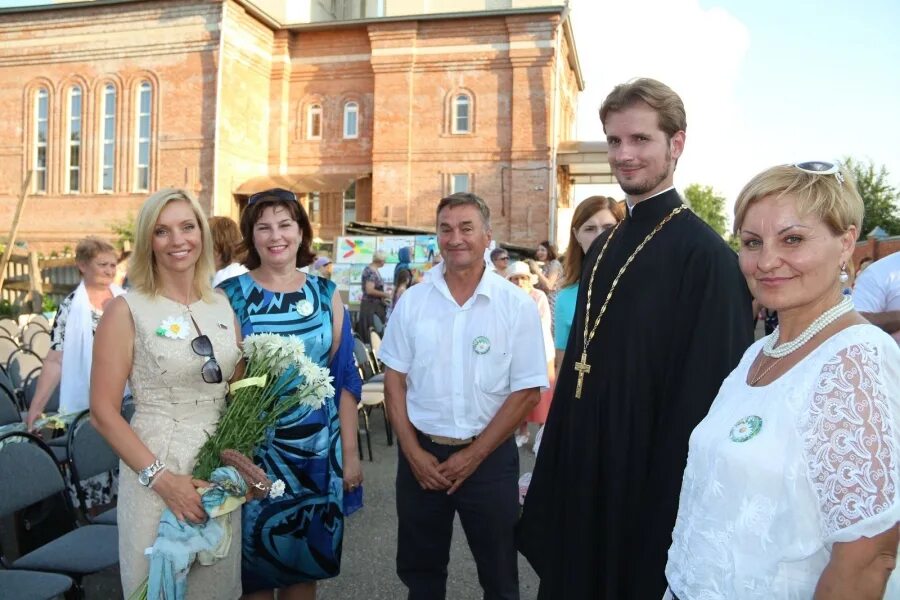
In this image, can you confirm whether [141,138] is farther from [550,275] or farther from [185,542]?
[185,542]

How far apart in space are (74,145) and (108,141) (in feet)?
5.85

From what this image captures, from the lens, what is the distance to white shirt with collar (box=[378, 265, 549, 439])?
3.00m

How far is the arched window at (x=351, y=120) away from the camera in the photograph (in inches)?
1166

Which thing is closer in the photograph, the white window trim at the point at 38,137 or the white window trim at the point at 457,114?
the white window trim at the point at 457,114

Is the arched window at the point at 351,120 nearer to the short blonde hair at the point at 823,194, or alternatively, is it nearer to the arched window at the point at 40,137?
the arched window at the point at 40,137

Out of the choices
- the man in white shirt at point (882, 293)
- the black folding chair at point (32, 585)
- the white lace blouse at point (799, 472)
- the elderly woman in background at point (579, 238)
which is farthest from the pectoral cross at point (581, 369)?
the man in white shirt at point (882, 293)

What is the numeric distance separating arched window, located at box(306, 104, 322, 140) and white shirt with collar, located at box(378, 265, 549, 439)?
28.5 meters

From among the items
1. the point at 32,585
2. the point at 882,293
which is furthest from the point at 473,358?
the point at 882,293

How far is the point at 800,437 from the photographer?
1.37 metres

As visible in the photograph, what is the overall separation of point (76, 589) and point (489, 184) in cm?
2580

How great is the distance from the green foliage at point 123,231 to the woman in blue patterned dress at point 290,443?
2502 cm

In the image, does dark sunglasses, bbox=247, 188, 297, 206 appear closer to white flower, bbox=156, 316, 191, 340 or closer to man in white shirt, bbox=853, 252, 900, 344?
white flower, bbox=156, 316, 191, 340

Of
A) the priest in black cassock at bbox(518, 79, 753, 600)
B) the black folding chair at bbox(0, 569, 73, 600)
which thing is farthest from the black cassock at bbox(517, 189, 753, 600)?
the black folding chair at bbox(0, 569, 73, 600)

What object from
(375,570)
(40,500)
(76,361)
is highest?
(76,361)
